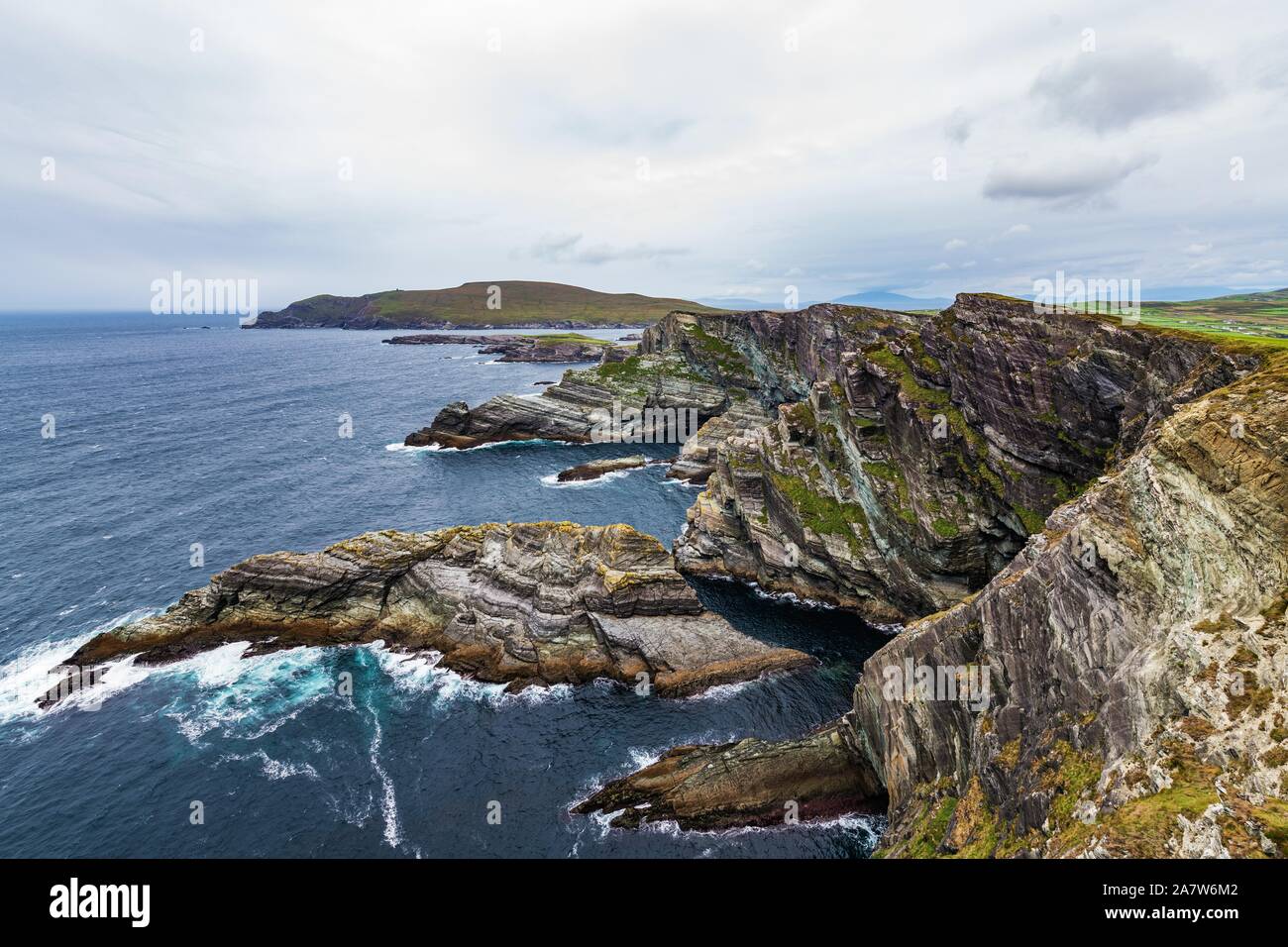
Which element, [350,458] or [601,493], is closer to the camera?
[601,493]

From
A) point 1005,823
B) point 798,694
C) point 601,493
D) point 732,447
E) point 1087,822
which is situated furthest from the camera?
point 601,493

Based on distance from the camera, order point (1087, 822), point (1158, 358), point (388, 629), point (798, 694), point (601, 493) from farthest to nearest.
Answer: point (601, 493) < point (388, 629) < point (798, 694) < point (1158, 358) < point (1087, 822)

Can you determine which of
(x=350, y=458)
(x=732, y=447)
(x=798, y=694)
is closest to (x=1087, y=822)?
(x=798, y=694)

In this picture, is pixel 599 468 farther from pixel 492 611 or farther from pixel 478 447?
pixel 492 611

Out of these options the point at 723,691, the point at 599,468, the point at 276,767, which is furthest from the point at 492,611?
the point at 599,468

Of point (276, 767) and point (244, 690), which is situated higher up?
point (244, 690)

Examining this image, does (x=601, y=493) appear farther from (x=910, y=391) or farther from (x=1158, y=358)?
(x=1158, y=358)

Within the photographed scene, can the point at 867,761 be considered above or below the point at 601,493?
below
